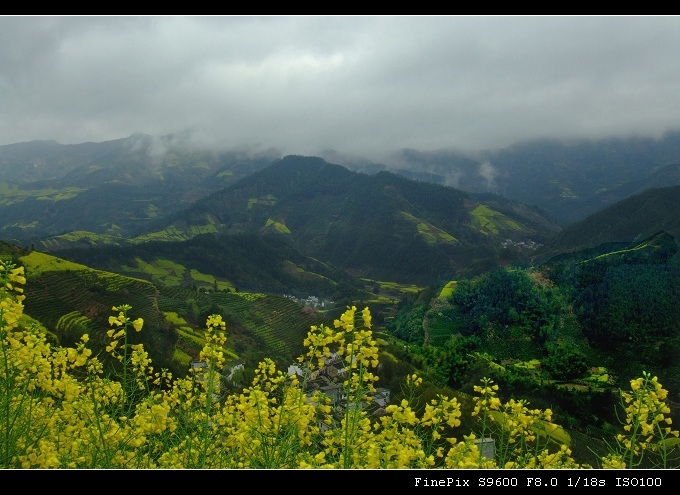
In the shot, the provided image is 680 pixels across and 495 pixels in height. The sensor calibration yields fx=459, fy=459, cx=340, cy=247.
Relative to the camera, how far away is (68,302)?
116ft

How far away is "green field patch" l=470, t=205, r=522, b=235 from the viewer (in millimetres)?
155000

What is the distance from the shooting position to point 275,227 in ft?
632

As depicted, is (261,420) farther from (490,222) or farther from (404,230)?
(490,222)

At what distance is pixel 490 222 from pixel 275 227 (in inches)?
3389

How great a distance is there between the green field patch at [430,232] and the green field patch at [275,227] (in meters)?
51.8

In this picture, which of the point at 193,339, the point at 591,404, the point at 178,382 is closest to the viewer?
the point at 178,382

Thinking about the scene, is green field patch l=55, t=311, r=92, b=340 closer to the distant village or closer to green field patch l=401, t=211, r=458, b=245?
the distant village

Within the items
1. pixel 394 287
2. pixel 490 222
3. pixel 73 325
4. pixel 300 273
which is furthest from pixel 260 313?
pixel 490 222

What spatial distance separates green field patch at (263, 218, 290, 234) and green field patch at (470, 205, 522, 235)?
7596 cm

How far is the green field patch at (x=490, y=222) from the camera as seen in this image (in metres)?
155

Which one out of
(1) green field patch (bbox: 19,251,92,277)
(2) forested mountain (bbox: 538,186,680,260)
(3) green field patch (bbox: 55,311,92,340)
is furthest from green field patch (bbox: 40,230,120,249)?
(2) forested mountain (bbox: 538,186,680,260)
